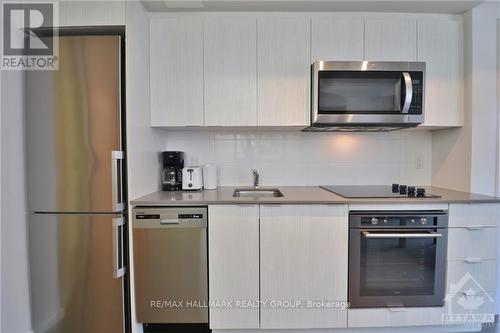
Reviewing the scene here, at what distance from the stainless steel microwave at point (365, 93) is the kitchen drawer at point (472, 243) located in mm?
796

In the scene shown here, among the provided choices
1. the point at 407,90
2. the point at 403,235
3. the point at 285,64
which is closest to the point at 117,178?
the point at 285,64

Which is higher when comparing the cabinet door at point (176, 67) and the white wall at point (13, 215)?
the cabinet door at point (176, 67)

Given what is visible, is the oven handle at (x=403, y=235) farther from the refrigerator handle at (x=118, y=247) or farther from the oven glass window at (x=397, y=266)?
the refrigerator handle at (x=118, y=247)

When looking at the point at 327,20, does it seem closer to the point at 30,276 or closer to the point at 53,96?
the point at 53,96

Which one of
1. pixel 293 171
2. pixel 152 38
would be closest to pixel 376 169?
pixel 293 171

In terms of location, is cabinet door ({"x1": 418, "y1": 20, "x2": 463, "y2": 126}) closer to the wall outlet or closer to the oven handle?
the wall outlet

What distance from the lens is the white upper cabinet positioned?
2.00 meters

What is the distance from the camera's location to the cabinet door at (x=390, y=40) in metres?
2.01

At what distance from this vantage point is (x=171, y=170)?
2.23 m

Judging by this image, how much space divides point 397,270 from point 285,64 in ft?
5.35

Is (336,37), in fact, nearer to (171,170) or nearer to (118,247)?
(171,170)

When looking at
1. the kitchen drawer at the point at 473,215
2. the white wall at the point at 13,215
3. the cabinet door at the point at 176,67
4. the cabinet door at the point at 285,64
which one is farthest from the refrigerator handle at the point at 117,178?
the kitchen drawer at the point at 473,215

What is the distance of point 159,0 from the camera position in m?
1.89

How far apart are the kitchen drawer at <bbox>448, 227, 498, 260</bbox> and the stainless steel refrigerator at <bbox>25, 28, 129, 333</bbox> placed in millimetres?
2142
